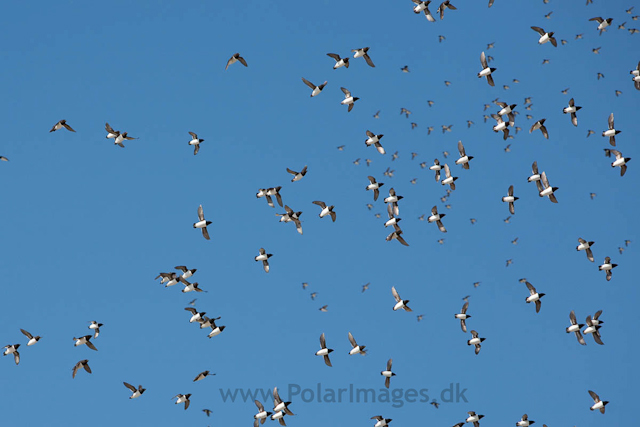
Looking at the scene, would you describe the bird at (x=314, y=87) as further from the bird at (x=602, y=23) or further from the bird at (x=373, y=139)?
the bird at (x=602, y=23)

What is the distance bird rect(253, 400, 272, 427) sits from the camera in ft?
211

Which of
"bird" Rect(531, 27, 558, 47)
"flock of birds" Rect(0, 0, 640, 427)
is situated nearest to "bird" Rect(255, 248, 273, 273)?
"flock of birds" Rect(0, 0, 640, 427)

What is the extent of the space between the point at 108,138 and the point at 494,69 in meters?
21.5

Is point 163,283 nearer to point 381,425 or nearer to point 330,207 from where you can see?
point 330,207

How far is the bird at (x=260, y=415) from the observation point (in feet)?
211

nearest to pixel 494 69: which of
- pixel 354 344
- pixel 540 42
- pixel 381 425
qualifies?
pixel 540 42

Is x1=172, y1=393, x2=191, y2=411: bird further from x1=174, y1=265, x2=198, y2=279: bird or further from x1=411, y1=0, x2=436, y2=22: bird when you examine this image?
x1=411, y1=0, x2=436, y2=22: bird

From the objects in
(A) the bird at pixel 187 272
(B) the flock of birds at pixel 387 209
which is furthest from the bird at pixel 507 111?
(A) the bird at pixel 187 272

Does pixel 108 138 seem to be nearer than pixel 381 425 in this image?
Yes

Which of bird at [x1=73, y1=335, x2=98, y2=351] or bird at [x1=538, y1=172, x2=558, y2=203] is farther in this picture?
bird at [x1=73, y1=335, x2=98, y2=351]

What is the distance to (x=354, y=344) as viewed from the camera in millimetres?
65438

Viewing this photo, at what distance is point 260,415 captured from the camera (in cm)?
6431

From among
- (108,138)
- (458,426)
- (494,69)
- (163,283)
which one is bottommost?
(458,426)

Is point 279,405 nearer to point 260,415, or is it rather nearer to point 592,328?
point 260,415
